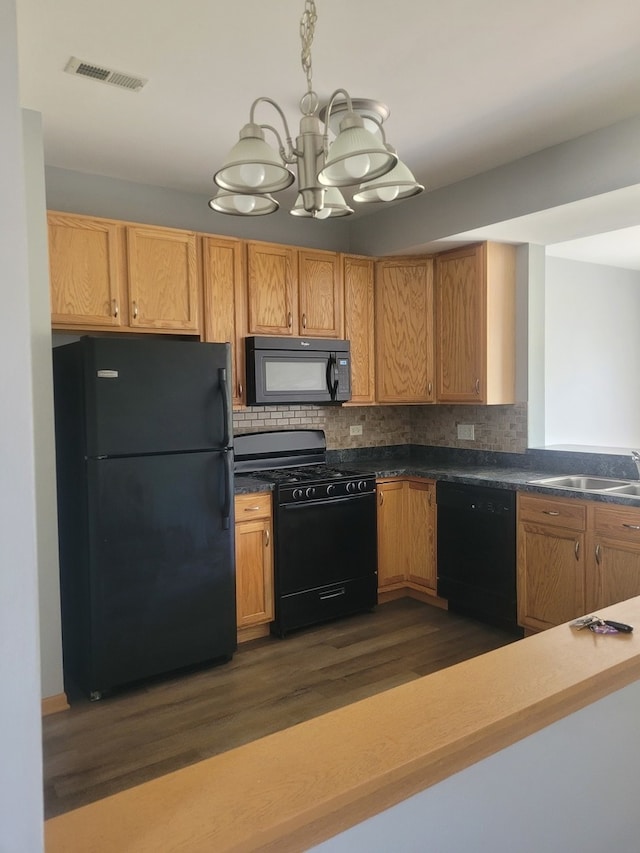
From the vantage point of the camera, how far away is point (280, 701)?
290 centimetres

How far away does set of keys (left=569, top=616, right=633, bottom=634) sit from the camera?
1398 millimetres

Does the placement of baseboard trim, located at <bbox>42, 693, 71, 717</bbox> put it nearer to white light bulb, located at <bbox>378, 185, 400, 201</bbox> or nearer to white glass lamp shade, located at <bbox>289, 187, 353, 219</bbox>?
white glass lamp shade, located at <bbox>289, 187, 353, 219</bbox>

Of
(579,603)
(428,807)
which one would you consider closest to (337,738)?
(428,807)

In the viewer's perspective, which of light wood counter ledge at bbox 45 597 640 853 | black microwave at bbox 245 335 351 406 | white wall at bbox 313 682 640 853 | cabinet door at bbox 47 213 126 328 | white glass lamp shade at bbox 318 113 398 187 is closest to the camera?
light wood counter ledge at bbox 45 597 640 853

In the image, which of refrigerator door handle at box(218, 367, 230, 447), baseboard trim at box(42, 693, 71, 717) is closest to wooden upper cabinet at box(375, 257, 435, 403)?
refrigerator door handle at box(218, 367, 230, 447)

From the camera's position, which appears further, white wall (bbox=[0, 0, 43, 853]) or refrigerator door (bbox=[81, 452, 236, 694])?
refrigerator door (bbox=[81, 452, 236, 694])

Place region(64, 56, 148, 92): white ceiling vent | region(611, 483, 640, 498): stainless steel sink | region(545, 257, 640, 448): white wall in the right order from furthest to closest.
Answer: region(545, 257, 640, 448): white wall → region(611, 483, 640, 498): stainless steel sink → region(64, 56, 148, 92): white ceiling vent

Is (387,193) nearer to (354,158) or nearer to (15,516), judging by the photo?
(354,158)

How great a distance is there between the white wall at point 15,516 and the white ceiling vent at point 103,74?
201cm

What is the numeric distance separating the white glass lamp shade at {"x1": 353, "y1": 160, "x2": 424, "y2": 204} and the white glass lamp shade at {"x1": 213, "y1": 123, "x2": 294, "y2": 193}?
0.30 m

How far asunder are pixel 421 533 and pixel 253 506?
49.8 inches

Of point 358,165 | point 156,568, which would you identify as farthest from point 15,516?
point 156,568

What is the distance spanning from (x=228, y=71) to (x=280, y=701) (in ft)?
8.89

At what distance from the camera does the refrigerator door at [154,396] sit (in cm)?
289
